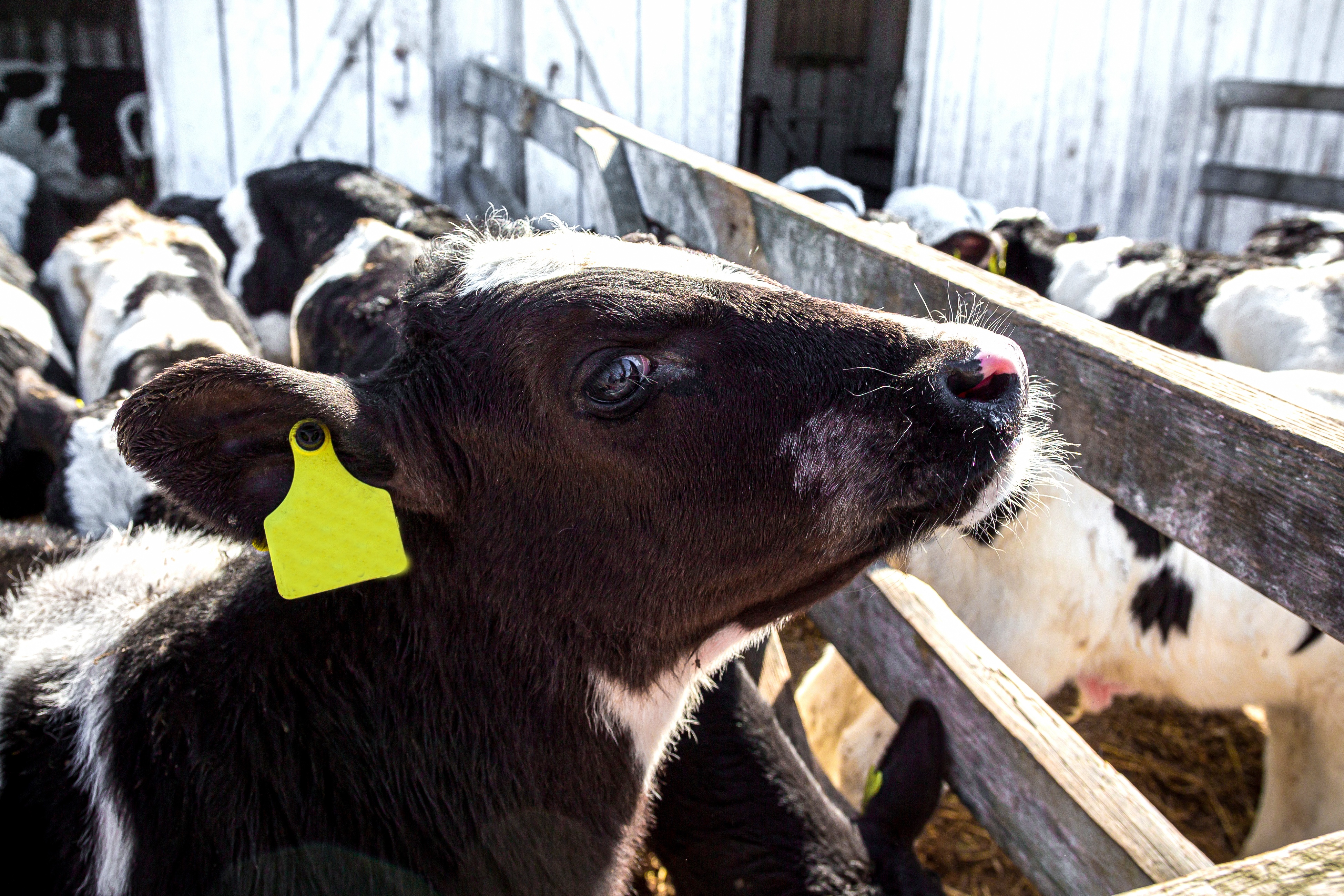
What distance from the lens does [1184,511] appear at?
140 centimetres

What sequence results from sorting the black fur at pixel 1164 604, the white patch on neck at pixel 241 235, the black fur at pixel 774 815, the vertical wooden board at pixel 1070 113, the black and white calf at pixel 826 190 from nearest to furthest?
the black fur at pixel 774 815
the black fur at pixel 1164 604
the white patch on neck at pixel 241 235
the black and white calf at pixel 826 190
the vertical wooden board at pixel 1070 113

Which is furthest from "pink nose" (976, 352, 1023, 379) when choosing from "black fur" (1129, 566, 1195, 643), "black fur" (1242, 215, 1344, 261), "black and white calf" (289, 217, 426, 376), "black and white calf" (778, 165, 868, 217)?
"black and white calf" (778, 165, 868, 217)

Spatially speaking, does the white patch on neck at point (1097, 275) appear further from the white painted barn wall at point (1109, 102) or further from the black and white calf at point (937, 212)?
the white painted barn wall at point (1109, 102)

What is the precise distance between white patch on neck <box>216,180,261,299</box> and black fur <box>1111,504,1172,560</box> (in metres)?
4.11

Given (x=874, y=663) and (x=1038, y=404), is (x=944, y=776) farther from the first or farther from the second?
(x=1038, y=404)

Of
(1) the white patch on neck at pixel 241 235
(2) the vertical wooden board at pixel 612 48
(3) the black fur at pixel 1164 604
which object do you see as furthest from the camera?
(2) the vertical wooden board at pixel 612 48

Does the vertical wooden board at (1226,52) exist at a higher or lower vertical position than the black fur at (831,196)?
higher

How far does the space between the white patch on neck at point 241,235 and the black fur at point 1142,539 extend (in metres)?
4.11

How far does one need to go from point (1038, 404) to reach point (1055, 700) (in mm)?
2354

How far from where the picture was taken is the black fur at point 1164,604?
2.83m

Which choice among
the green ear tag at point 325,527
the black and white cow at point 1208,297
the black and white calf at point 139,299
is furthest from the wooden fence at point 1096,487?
the black and white calf at point 139,299

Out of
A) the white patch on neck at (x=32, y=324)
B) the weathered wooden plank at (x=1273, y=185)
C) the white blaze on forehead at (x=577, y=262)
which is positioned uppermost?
the white blaze on forehead at (x=577, y=262)

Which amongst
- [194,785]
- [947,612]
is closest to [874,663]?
[947,612]

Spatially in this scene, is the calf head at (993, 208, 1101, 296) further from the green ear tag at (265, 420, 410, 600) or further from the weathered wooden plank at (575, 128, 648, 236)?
the green ear tag at (265, 420, 410, 600)
